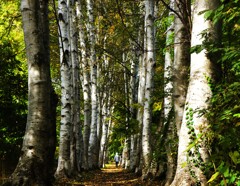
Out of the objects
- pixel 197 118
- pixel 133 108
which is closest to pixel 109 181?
pixel 197 118

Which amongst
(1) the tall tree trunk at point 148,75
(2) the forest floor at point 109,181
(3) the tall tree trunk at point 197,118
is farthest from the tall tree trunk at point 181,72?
(1) the tall tree trunk at point 148,75

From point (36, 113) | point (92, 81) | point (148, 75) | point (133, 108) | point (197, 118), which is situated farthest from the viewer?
point (133, 108)

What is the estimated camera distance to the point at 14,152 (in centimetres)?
1405

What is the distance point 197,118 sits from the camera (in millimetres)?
3639

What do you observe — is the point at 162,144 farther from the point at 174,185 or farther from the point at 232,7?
the point at 232,7

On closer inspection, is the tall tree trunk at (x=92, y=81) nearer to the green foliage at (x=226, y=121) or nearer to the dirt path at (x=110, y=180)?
the dirt path at (x=110, y=180)

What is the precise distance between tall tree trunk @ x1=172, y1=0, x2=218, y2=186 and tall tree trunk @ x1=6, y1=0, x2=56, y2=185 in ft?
6.66

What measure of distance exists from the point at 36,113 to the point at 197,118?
7.94 ft

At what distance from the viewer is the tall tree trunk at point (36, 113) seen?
441 cm

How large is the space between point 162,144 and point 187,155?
4.09m

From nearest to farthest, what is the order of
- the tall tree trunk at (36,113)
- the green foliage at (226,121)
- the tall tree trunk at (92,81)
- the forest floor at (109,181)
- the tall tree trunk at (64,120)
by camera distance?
the green foliage at (226,121)
the tall tree trunk at (36,113)
the forest floor at (109,181)
the tall tree trunk at (64,120)
the tall tree trunk at (92,81)

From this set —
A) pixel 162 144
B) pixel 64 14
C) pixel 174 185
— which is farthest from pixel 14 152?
pixel 174 185

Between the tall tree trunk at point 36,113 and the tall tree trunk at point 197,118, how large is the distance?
80.0 inches

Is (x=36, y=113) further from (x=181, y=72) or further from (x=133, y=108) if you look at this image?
(x=133, y=108)
